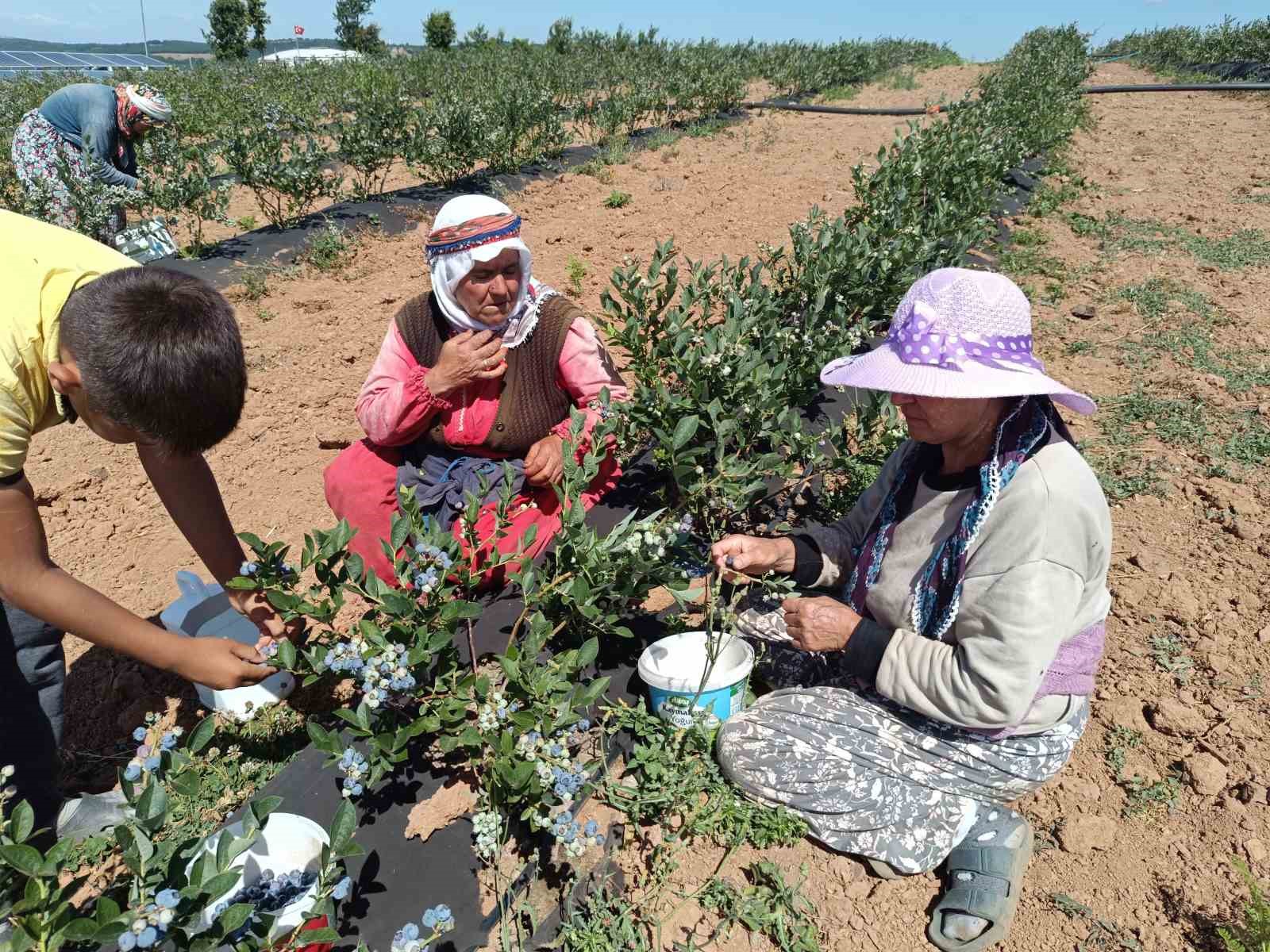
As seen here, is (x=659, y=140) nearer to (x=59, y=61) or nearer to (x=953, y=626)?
(x=953, y=626)

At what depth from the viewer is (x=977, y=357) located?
1502 millimetres

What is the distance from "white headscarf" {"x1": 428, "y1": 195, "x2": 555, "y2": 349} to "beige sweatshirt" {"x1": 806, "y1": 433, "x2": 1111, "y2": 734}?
133cm

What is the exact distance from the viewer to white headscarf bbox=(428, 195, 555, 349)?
2285 millimetres

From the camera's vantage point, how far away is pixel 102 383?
129 cm

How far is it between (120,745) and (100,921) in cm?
164

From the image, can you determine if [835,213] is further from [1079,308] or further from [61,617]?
[61,617]

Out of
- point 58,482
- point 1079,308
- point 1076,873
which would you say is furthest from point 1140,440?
point 58,482

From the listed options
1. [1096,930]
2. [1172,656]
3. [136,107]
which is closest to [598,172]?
[136,107]

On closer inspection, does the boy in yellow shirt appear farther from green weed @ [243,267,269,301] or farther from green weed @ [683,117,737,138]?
green weed @ [683,117,737,138]

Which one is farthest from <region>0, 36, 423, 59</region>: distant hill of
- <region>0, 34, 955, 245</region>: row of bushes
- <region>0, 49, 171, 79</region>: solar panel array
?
<region>0, 34, 955, 245</region>: row of bushes

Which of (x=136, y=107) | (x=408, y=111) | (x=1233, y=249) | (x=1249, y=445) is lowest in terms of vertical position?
(x=1249, y=445)

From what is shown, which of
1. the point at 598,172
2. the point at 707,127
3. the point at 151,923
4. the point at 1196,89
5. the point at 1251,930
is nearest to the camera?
the point at 151,923

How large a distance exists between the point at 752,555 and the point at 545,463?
0.74 metres

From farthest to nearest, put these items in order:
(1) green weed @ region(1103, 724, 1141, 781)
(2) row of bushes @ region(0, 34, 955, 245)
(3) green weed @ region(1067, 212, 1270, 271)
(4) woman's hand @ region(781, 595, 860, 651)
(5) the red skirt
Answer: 1. (2) row of bushes @ region(0, 34, 955, 245)
2. (3) green weed @ region(1067, 212, 1270, 271)
3. (5) the red skirt
4. (1) green weed @ region(1103, 724, 1141, 781)
5. (4) woman's hand @ region(781, 595, 860, 651)
